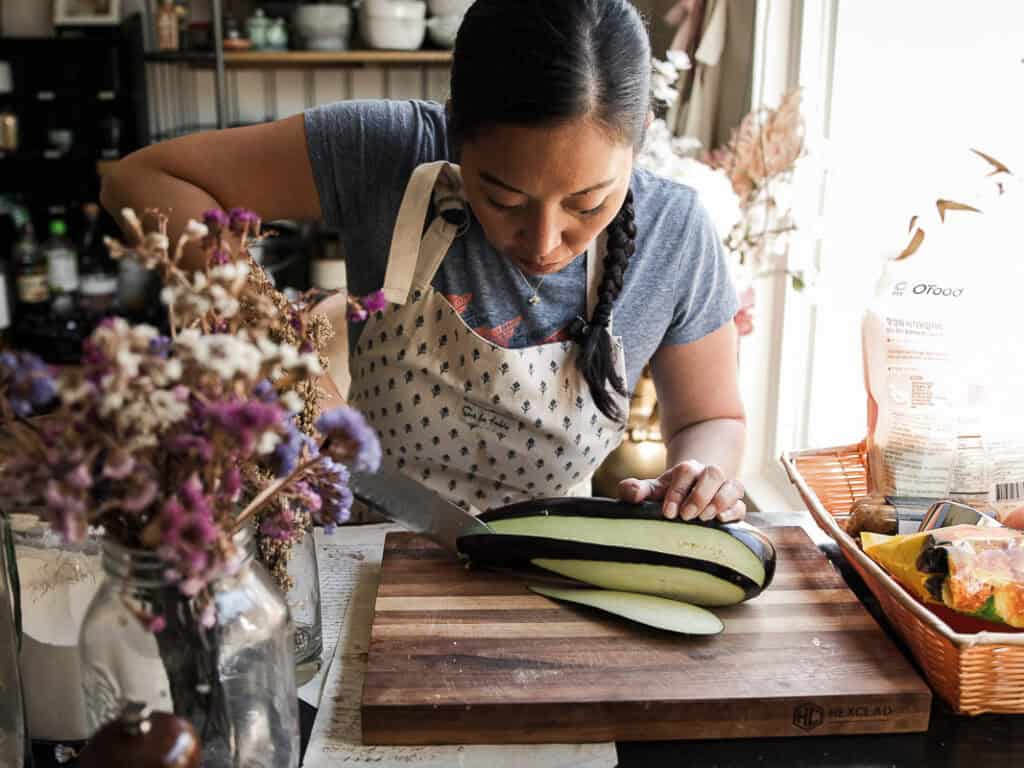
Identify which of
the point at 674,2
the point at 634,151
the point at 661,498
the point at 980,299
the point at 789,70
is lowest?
the point at 661,498

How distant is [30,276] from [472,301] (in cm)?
221

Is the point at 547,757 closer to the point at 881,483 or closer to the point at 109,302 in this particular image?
the point at 881,483

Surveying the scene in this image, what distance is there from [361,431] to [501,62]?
21.9 inches

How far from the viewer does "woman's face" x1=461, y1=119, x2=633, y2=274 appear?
3.11ft

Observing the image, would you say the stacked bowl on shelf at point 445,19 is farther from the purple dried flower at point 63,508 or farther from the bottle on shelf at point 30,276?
the purple dried flower at point 63,508

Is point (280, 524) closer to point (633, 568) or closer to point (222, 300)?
point (222, 300)

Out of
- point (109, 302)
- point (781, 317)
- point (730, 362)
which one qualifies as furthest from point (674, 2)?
point (109, 302)

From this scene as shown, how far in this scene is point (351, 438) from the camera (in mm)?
544

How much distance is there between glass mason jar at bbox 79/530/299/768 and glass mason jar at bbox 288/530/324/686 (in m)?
0.19

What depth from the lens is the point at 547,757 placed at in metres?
0.77

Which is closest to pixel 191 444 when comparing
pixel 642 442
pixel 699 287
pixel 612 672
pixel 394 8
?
pixel 612 672

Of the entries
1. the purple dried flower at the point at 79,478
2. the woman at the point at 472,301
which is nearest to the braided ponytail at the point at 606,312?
the woman at the point at 472,301

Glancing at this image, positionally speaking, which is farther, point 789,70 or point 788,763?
point 789,70

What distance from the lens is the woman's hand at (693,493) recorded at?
976 millimetres
